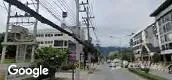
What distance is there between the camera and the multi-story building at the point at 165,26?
75.8 meters

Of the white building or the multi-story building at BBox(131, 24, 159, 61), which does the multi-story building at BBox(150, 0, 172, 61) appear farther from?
the white building

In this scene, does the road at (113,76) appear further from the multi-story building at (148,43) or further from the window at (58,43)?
the window at (58,43)

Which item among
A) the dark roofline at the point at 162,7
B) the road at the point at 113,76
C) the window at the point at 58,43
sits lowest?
the road at the point at 113,76

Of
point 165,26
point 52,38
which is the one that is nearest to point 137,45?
point 52,38

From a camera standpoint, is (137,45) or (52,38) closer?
(52,38)

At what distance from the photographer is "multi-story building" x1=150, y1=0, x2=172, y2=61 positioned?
75769mm

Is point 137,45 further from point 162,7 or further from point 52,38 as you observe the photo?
point 162,7

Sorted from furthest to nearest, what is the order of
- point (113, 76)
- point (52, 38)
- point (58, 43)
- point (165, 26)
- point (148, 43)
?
1. point (148, 43)
2. point (52, 38)
3. point (58, 43)
4. point (165, 26)
5. point (113, 76)

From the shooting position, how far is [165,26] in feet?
263

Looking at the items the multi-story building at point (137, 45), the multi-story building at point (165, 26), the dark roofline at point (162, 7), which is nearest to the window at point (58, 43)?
the dark roofline at point (162, 7)

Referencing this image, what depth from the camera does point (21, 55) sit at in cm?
3525

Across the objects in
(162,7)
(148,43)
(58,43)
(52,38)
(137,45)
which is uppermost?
(162,7)

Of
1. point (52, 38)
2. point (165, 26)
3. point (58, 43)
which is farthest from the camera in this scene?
point (52, 38)

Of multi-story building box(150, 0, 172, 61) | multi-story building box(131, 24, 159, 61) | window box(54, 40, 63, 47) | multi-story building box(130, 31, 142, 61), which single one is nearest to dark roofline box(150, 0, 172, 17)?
multi-story building box(150, 0, 172, 61)
